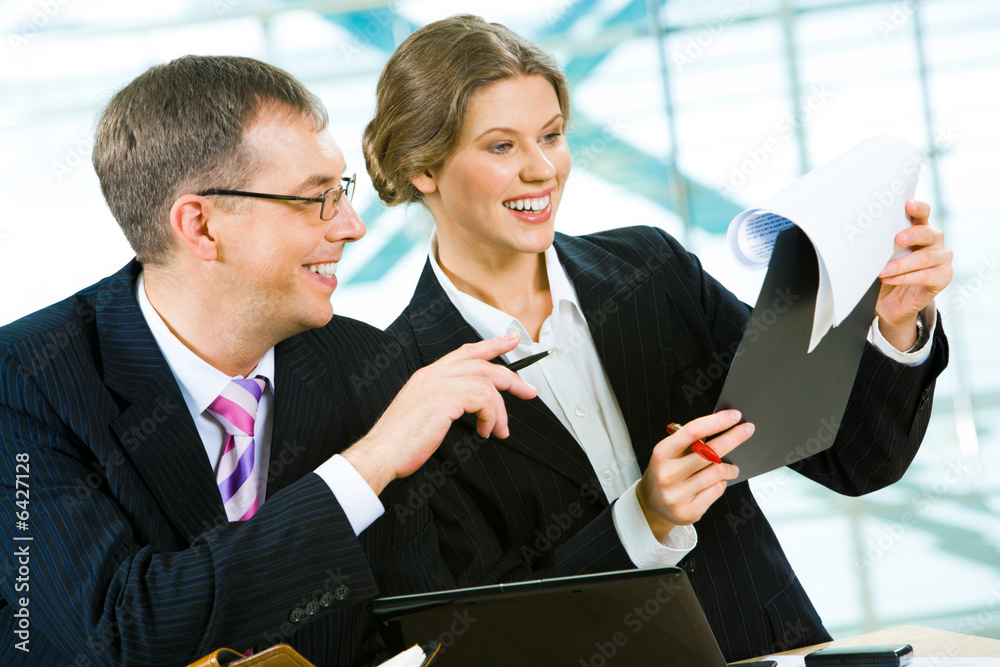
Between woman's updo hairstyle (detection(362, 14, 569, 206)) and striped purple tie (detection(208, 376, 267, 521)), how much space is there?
2.15 feet

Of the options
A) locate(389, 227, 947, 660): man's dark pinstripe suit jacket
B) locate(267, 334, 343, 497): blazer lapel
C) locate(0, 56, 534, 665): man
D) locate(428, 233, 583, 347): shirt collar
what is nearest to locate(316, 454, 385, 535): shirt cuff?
locate(0, 56, 534, 665): man

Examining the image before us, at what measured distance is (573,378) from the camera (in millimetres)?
1890

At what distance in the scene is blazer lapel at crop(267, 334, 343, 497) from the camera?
5.32 ft

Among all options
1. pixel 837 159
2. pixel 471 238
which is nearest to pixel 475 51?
pixel 471 238

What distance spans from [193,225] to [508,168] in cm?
66

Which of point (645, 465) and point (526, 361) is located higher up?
point (526, 361)

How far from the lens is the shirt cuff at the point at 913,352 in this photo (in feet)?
5.33

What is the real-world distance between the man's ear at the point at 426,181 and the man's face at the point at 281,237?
1.11 feet

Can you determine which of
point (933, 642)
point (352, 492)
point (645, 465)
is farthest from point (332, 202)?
point (933, 642)

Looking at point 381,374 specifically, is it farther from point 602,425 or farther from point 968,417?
point 968,417

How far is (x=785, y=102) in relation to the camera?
5340mm

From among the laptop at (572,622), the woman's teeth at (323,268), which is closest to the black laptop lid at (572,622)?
the laptop at (572,622)

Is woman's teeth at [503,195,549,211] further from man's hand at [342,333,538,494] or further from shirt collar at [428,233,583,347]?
man's hand at [342,333,538,494]

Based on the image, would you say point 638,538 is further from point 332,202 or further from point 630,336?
point 332,202
